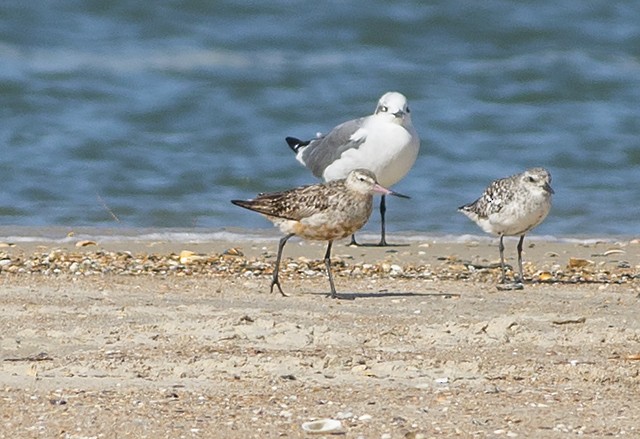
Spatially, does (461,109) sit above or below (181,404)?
above

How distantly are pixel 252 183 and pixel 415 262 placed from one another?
423 cm

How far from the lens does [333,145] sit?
1230cm

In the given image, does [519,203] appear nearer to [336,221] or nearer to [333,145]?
[336,221]

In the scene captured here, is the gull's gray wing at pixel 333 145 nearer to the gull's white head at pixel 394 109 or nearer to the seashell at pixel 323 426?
the gull's white head at pixel 394 109

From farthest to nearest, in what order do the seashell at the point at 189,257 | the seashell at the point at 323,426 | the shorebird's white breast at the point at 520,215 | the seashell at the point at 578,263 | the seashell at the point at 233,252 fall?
1. the seashell at the point at 233,252
2. the seashell at the point at 578,263
3. the seashell at the point at 189,257
4. the shorebird's white breast at the point at 520,215
5. the seashell at the point at 323,426

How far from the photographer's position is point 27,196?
43.7 ft

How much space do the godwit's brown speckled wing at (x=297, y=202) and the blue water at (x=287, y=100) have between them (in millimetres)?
3513

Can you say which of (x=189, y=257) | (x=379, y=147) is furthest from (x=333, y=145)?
(x=189, y=257)

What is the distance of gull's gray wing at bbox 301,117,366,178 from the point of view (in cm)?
1216

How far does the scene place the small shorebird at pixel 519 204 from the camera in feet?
30.9

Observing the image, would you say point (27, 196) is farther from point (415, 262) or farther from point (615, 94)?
point (615, 94)

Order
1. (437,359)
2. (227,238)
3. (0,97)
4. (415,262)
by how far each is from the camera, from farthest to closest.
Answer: (0,97), (227,238), (415,262), (437,359)

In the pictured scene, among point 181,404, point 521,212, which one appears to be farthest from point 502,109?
point 181,404

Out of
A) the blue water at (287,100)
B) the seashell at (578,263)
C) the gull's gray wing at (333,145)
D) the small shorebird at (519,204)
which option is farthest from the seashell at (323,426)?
the blue water at (287,100)
